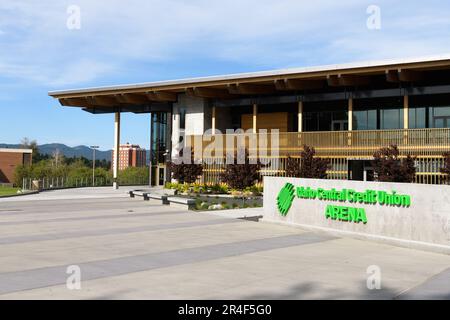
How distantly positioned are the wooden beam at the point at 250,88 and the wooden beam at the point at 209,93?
234cm

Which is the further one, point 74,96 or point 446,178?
point 74,96

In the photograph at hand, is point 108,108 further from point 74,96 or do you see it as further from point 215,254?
point 215,254

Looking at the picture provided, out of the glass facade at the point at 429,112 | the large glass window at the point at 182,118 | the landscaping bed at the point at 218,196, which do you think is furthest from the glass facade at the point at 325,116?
the large glass window at the point at 182,118

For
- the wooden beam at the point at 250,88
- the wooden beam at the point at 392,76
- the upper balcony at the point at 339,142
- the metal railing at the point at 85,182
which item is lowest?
the metal railing at the point at 85,182

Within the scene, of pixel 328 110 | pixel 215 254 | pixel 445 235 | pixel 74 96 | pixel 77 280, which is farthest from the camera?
pixel 74 96

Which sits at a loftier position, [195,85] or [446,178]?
[195,85]

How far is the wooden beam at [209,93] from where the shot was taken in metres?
40.4

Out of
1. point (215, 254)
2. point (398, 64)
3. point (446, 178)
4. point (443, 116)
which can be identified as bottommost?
point (215, 254)

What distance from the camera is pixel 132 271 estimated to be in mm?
9914

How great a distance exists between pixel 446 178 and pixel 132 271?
2317cm

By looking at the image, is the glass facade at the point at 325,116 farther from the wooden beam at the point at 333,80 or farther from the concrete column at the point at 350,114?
the wooden beam at the point at 333,80

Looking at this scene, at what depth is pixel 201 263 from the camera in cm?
1102
